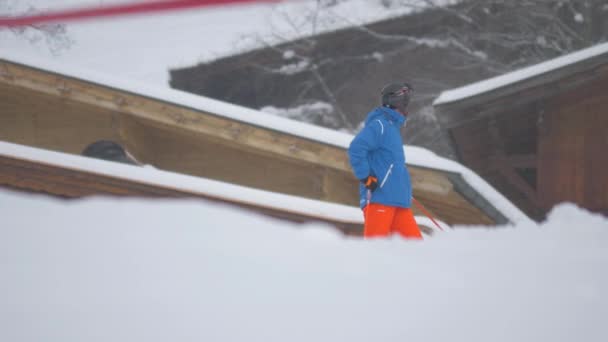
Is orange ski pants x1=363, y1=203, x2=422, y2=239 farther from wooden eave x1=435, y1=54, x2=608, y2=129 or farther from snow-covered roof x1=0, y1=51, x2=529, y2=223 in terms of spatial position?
wooden eave x1=435, y1=54, x2=608, y2=129

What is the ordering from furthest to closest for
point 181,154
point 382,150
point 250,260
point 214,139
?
point 181,154 → point 214,139 → point 382,150 → point 250,260

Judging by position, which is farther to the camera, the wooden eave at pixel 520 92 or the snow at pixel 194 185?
the wooden eave at pixel 520 92

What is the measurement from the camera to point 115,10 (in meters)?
1.76

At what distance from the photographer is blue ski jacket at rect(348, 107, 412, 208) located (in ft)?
14.9

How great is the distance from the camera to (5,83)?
7691 millimetres

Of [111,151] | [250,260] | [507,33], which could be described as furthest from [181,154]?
[507,33]

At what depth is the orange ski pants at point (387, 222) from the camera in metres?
4.48

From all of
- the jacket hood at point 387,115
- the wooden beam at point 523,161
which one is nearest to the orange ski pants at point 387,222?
the jacket hood at point 387,115

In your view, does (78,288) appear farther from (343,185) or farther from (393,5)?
(393,5)

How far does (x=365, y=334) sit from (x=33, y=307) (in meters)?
0.89

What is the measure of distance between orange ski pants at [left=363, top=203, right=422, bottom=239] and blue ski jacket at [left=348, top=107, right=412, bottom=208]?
0.17 ft

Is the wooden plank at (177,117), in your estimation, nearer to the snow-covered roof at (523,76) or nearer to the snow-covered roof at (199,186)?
the snow-covered roof at (199,186)

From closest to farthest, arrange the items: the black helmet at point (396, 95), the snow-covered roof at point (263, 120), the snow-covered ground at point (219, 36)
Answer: the black helmet at point (396, 95) → the snow-covered roof at point (263, 120) → the snow-covered ground at point (219, 36)

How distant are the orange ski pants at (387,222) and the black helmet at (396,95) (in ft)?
2.37
